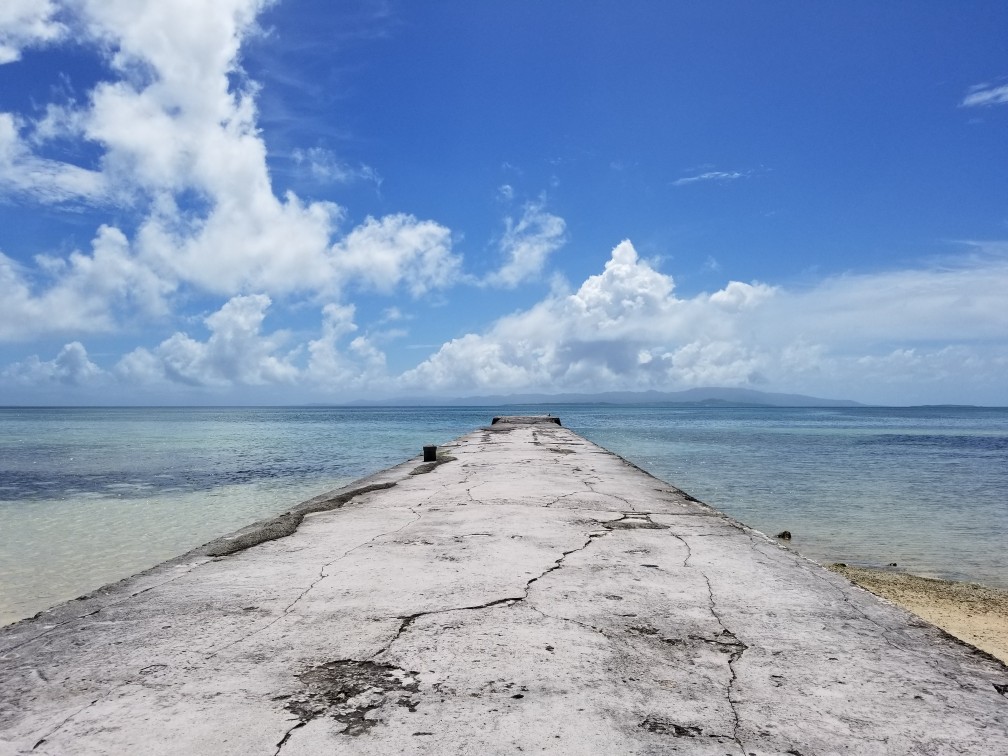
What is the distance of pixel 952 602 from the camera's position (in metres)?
6.36

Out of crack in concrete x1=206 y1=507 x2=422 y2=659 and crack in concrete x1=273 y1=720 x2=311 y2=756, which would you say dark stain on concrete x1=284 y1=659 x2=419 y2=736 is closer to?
crack in concrete x1=273 y1=720 x2=311 y2=756

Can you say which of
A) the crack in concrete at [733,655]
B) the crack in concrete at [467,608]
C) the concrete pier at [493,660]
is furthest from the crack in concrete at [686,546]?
the crack in concrete at [467,608]

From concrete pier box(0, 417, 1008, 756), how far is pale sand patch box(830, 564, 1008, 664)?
7.73 ft

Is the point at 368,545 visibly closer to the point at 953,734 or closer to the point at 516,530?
the point at 516,530

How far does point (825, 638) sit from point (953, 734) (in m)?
0.83

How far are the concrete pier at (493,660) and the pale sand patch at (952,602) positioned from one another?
2.36 m

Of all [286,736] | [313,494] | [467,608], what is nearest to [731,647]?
[467,608]

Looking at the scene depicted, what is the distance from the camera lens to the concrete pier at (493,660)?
2004 millimetres

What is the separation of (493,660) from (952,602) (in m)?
6.00

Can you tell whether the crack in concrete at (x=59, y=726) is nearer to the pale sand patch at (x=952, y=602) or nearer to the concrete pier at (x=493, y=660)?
the concrete pier at (x=493, y=660)

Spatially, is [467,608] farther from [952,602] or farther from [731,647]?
[952,602]

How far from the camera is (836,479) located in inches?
668

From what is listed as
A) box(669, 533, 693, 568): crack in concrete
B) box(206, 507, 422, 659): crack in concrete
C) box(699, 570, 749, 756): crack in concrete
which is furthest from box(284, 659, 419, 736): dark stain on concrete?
box(669, 533, 693, 568): crack in concrete

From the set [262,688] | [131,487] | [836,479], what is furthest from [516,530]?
[836,479]
